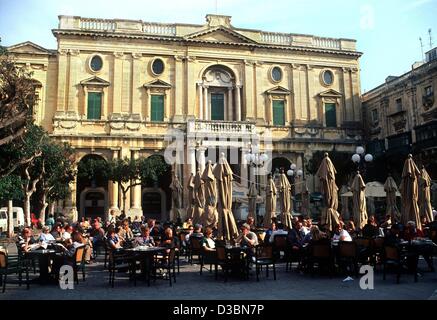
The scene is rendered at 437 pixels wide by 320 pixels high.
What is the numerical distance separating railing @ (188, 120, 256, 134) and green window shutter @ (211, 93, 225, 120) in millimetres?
3974

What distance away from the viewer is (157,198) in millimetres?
35844

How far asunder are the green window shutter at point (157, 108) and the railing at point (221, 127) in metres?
3.95

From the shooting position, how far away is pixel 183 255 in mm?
15594

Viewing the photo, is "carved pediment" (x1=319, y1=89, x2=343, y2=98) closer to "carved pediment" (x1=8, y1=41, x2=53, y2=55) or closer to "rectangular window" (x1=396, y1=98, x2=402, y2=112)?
"rectangular window" (x1=396, y1=98, x2=402, y2=112)

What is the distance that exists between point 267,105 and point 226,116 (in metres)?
3.96

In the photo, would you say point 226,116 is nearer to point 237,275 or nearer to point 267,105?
point 267,105

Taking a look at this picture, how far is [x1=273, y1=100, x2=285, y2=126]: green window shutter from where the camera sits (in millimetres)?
37219

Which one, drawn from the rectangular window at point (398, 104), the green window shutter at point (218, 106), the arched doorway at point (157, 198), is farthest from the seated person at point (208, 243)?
the rectangular window at point (398, 104)

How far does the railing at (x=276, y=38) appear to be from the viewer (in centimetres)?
3822

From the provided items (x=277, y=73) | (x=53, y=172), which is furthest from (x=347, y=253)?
(x=277, y=73)

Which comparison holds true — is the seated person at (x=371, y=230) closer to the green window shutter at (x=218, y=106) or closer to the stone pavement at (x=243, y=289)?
the stone pavement at (x=243, y=289)

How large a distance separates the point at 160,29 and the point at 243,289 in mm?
31508

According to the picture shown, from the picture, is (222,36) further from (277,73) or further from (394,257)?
(394,257)
